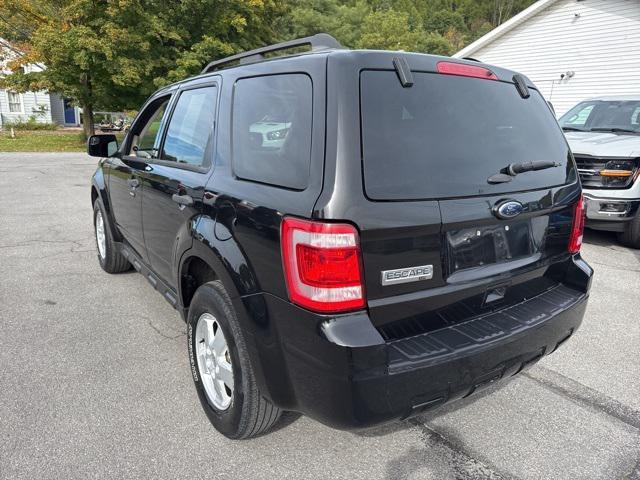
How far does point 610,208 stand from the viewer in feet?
20.0

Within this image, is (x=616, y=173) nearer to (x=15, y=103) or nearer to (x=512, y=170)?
(x=512, y=170)

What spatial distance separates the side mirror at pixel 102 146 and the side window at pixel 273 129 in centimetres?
245

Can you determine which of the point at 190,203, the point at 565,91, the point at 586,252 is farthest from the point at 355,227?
the point at 565,91

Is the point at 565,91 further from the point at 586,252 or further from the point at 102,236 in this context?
the point at 102,236

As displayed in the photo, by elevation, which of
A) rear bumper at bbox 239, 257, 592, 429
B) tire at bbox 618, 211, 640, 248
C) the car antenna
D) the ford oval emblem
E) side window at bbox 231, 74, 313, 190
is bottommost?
tire at bbox 618, 211, 640, 248

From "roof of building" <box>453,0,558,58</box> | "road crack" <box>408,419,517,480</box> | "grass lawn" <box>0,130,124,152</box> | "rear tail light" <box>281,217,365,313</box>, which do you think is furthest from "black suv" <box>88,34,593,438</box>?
"grass lawn" <box>0,130,124,152</box>

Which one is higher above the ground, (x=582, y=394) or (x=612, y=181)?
(x=612, y=181)

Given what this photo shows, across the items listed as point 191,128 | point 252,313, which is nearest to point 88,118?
point 191,128

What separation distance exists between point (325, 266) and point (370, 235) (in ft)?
0.69

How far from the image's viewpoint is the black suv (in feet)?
5.92

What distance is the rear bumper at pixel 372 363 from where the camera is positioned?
1771mm

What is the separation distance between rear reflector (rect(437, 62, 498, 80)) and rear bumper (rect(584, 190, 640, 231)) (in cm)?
456

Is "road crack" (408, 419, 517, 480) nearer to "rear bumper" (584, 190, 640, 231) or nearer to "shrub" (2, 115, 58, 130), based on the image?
"rear bumper" (584, 190, 640, 231)

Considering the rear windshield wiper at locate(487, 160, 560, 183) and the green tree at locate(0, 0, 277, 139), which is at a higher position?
the green tree at locate(0, 0, 277, 139)
